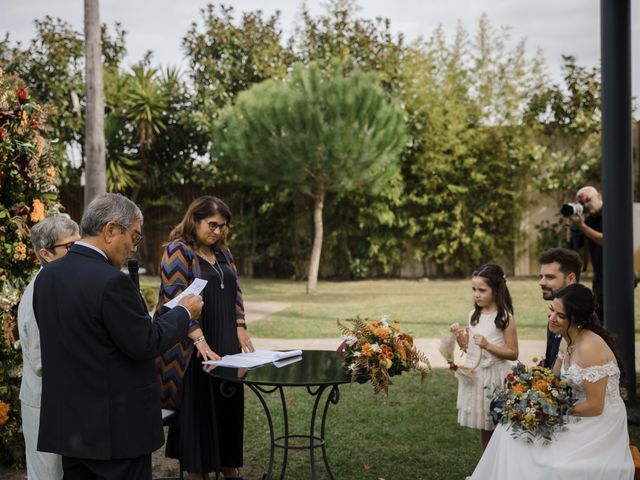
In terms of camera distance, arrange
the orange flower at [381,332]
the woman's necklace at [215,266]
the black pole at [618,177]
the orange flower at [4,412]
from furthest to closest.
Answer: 1. the black pole at [618,177]
2. the orange flower at [4,412]
3. the woman's necklace at [215,266]
4. the orange flower at [381,332]

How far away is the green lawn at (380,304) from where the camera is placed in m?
10.2

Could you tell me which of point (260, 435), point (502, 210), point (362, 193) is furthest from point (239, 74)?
point (260, 435)

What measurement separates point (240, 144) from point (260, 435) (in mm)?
10297

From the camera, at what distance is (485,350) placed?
436 centimetres

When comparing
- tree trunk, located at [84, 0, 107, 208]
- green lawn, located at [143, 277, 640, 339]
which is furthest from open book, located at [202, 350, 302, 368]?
tree trunk, located at [84, 0, 107, 208]

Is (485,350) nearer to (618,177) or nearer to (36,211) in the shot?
(618,177)

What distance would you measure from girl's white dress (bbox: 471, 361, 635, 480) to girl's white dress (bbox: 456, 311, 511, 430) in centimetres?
97

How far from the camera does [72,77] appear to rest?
1958 centimetres

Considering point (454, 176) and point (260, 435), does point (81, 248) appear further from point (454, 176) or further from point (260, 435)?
point (454, 176)

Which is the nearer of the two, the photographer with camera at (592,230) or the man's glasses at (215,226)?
the man's glasses at (215,226)

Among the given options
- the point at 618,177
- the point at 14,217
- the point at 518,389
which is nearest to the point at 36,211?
the point at 14,217

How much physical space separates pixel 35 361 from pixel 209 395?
3.57ft

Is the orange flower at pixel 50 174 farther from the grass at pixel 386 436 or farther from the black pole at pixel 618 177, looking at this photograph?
the black pole at pixel 618 177

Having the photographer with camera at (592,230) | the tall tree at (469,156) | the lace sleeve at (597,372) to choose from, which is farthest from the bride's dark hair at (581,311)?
the tall tree at (469,156)
